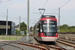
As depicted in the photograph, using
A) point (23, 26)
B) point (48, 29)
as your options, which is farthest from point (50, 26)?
point (23, 26)

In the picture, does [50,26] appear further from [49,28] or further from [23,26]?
[23,26]

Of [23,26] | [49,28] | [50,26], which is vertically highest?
[23,26]

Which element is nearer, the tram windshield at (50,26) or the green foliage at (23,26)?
the tram windshield at (50,26)

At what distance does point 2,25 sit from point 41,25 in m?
46.2

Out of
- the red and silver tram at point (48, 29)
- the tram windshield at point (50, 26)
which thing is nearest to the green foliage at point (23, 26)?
the red and silver tram at point (48, 29)

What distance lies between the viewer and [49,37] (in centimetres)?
1652

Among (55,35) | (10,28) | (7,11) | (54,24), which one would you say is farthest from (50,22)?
(10,28)

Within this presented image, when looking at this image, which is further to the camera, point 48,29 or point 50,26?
point 50,26

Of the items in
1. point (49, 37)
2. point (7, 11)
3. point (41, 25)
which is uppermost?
point (7, 11)

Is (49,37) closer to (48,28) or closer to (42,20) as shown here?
(48,28)

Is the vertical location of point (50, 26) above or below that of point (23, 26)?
below

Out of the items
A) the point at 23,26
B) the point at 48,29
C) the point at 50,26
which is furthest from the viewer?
the point at 23,26

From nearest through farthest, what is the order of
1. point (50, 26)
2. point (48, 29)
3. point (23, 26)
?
point (48, 29) < point (50, 26) < point (23, 26)

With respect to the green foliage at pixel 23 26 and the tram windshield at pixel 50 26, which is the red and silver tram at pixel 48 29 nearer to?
the tram windshield at pixel 50 26
